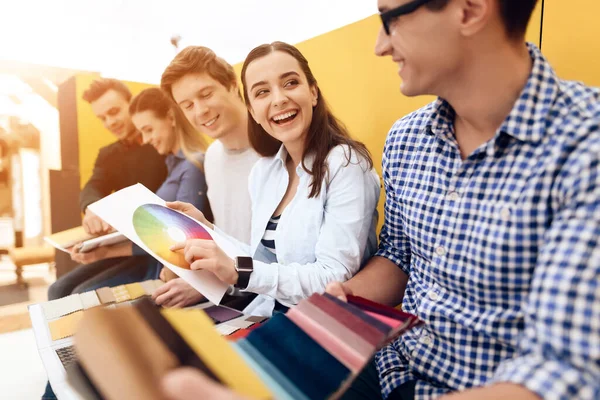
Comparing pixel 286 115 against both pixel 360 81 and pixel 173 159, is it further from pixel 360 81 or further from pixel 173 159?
pixel 173 159

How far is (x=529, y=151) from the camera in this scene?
69cm

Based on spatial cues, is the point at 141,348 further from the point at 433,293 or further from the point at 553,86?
the point at 553,86

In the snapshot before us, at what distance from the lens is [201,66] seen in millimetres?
1649

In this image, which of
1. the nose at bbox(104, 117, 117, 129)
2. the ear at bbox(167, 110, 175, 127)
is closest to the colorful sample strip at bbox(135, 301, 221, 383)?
the ear at bbox(167, 110, 175, 127)

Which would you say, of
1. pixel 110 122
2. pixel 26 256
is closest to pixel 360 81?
pixel 110 122

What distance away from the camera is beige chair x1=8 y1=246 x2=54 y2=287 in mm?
2010

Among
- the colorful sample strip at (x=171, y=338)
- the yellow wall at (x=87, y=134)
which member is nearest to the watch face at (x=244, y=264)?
the colorful sample strip at (x=171, y=338)

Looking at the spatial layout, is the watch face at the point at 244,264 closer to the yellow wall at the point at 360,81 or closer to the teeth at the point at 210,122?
the yellow wall at the point at 360,81

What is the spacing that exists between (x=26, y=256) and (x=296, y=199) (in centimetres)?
169

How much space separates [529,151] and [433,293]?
35 cm

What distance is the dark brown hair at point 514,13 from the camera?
0.71 m

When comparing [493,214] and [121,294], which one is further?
[121,294]

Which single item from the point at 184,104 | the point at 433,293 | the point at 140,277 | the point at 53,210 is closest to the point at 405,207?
the point at 433,293

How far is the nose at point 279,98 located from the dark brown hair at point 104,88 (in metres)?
1.23
